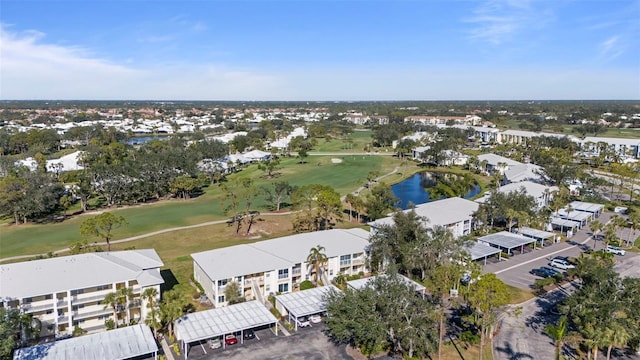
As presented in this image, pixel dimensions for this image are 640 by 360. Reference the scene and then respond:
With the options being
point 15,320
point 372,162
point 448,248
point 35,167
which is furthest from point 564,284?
point 35,167

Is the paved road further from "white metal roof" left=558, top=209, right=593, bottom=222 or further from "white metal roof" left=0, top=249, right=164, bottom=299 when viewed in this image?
"white metal roof" left=0, top=249, right=164, bottom=299

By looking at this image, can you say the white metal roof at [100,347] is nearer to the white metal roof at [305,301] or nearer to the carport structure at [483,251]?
the white metal roof at [305,301]

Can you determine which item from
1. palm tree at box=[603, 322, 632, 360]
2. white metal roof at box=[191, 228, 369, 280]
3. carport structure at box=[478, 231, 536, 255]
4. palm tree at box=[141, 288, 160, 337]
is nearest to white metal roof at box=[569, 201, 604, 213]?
carport structure at box=[478, 231, 536, 255]

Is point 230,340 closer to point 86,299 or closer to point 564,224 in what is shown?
point 86,299

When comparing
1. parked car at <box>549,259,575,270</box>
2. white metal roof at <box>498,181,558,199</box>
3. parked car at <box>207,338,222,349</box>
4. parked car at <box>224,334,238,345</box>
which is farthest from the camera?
white metal roof at <box>498,181,558,199</box>

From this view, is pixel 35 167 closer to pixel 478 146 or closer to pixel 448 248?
pixel 448 248
